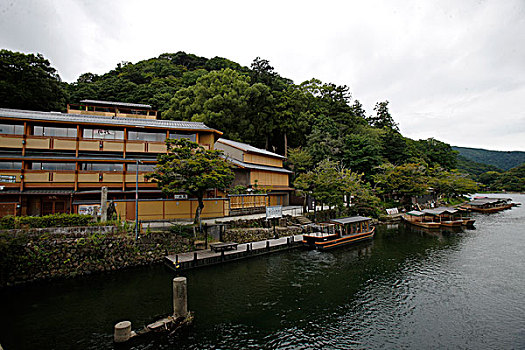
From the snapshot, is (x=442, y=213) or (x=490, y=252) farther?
(x=442, y=213)

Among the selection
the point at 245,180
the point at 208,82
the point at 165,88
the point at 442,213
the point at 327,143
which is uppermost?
the point at 165,88

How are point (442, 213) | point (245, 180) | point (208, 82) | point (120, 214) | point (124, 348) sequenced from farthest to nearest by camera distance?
point (208, 82) < point (442, 213) < point (245, 180) < point (120, 214) < point (124, 348)

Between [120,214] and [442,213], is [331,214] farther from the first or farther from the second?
[120,214]

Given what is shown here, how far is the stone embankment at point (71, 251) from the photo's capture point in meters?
15.4

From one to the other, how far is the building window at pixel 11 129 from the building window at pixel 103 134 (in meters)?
5.15

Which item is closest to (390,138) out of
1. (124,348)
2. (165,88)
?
(165,88)

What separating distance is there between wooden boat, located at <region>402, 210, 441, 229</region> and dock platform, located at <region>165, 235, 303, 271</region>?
24296 millimetres

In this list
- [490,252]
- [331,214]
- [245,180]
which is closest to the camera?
[490,252]

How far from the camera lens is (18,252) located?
51.0 ft

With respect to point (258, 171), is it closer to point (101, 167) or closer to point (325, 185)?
point (325, 185)

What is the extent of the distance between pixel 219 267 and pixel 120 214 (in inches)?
420

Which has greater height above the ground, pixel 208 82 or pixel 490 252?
pixel 208 82

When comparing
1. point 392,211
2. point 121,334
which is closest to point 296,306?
point 121,334

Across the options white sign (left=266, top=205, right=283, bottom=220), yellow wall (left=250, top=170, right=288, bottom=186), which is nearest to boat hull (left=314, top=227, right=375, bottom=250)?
white sign (left=266, top=205, right=283, bottom=220)
